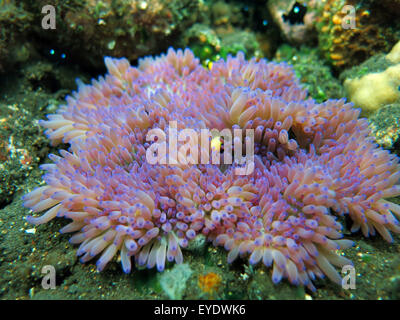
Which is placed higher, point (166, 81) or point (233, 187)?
point (166, 81)

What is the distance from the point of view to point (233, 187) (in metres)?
2.66

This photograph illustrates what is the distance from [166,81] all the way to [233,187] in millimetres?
2245

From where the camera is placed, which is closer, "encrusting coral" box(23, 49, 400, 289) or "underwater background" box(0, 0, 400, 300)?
"encrusting coral" box(23, 49, 400, 289)

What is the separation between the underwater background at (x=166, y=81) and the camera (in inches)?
104

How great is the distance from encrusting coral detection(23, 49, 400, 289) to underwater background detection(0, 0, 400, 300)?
16cm

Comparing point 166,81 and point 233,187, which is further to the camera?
point 166,81

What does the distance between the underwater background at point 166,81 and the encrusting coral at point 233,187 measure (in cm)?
16

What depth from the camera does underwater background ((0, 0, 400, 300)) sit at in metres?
2.65

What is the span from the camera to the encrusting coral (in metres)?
2.53

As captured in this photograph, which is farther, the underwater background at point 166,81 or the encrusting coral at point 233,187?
the underwater background at point 166,81

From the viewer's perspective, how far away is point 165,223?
8.81ft

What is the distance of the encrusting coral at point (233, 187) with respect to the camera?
8.31 ft

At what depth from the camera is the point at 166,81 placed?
13.6 ft
